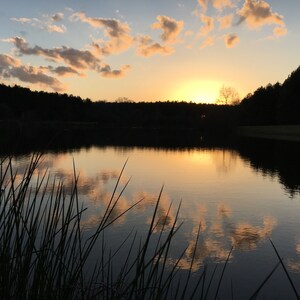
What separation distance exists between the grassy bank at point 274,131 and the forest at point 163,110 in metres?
1.90

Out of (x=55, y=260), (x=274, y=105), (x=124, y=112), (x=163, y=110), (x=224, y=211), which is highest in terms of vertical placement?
(x=274, y=105)

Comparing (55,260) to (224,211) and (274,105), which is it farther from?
(274,105)

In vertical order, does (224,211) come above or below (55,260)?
below

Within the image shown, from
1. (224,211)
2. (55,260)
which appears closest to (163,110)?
(224,211)

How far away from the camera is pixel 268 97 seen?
7419 centimetres

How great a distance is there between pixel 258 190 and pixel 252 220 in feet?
16.3

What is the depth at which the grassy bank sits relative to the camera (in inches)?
2256

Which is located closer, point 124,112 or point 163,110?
point 124,112

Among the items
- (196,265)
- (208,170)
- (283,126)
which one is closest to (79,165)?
(208,170)

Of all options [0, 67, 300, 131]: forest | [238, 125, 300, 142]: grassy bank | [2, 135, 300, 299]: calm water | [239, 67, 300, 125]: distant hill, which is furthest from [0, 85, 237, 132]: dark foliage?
[2, 135, 300, 299]: calm water

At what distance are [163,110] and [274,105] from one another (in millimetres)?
52215

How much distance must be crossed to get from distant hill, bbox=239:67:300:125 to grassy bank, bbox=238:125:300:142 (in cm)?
180

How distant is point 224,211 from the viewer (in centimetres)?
1105

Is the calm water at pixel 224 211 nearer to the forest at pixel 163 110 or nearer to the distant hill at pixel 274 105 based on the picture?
the forest at pixel 163 110
